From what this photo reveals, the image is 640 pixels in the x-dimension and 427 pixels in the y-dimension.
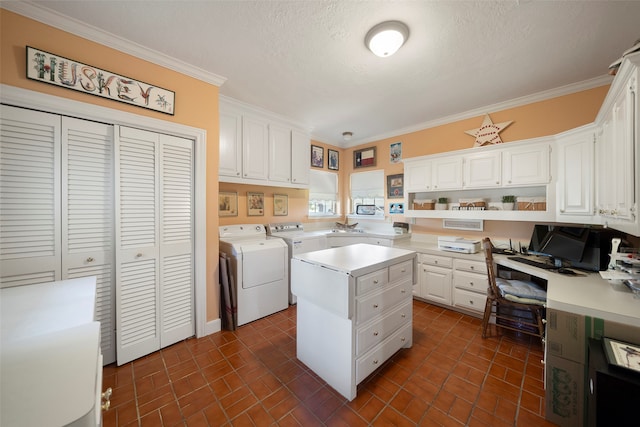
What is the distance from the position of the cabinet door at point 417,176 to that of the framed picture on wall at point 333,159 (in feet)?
5.16

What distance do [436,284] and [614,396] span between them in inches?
80.1

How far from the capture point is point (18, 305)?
1.15m

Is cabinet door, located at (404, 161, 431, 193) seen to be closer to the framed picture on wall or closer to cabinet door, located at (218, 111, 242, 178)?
the framed picture on wall

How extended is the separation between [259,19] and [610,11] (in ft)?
8.10

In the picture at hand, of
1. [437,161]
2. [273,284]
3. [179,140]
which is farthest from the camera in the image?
[437,161]

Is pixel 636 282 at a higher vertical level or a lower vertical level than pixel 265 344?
higher

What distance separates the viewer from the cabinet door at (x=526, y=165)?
260 cm

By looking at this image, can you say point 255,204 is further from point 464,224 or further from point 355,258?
point 464,224

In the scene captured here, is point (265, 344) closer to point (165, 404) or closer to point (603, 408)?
point (165, 404)

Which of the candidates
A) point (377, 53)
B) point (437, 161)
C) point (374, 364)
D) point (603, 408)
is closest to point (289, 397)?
point (374, 364)

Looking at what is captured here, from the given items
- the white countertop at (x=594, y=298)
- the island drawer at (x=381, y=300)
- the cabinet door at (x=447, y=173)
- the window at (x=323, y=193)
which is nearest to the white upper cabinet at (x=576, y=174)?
the white countertop at (x=594, y=298)

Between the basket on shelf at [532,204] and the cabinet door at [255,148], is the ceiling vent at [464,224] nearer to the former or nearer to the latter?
the basket on shelf at [532,204]

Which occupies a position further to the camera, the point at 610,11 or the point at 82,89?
the point at 82,89

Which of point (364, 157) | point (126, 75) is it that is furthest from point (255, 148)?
point (364, 157)
